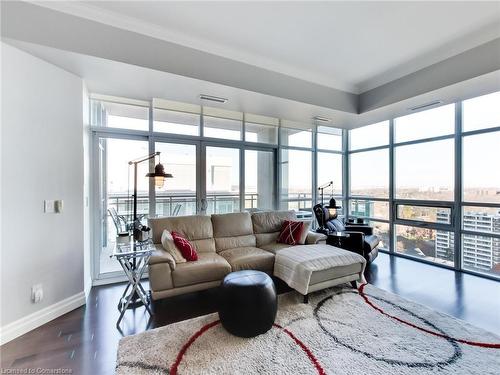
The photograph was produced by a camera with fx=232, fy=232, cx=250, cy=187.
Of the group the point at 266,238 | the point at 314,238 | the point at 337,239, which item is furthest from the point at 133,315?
the point at 337,239

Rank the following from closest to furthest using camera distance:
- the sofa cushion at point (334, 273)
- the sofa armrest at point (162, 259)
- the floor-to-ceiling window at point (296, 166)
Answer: the sofa armrest at point (162, 259)
the sofa cushion at point (334, 273)
the floor-to-ceiling window at point (296, 166)

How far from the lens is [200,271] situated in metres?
2.70

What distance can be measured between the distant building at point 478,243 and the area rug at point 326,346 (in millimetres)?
1978

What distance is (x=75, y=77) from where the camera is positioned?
2676mm

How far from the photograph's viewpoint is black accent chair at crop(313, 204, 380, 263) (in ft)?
12.4

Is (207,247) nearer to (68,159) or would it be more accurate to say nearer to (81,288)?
(81,288)

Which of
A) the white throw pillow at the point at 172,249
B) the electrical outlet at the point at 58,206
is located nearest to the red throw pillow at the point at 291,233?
the white throw pillow at the point at 172,249

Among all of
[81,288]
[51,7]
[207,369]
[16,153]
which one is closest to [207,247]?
[81,288]

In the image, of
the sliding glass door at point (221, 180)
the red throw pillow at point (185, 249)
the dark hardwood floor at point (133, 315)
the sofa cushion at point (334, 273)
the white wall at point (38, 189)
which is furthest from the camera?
the sliding glass door at point (221, 180)

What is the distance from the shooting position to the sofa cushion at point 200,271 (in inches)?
103

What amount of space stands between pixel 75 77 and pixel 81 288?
2.46 meters

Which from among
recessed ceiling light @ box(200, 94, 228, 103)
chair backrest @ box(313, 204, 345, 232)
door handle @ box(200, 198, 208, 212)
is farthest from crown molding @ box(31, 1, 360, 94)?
door handle @ box(200, 198, 208, 212)

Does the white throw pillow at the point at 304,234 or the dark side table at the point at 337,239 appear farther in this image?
the dark side table at the point at 337,239

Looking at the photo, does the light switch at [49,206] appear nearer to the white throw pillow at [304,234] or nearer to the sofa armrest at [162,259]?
the sofa armrest at [162,259]
